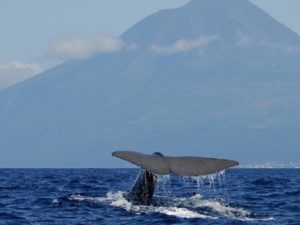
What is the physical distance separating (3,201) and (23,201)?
0.54 meters

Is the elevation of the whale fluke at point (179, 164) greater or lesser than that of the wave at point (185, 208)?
greater

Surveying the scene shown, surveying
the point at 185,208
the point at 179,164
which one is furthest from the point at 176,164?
the point at 185,208

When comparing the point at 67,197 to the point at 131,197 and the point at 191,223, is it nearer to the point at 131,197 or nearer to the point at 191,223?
the point at 131,197

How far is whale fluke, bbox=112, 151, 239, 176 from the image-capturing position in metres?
15.1

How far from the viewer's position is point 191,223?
52.7 ft

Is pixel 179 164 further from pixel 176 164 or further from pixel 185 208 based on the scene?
pixel 185 208

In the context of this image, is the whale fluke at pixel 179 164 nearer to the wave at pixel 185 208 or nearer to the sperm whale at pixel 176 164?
the sperm whale at pixel 176 164

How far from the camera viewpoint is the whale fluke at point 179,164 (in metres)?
15.1

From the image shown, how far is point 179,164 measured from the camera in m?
15.5

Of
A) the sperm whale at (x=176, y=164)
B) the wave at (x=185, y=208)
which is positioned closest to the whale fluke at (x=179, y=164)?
the sperm whale at (x=176, y=164)

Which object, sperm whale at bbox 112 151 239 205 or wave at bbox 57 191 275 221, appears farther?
wave at bbox 57 191 275 221

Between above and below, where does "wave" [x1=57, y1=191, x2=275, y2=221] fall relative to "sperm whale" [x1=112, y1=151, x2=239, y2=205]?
below

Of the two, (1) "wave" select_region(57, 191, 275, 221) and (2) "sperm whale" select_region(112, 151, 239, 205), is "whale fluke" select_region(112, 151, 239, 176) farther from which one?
(1) "wave" select_region(57, 191, 275, 221)

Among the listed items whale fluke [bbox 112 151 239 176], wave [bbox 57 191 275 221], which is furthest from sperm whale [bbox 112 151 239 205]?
wave [bbox 57 191 275 221]
